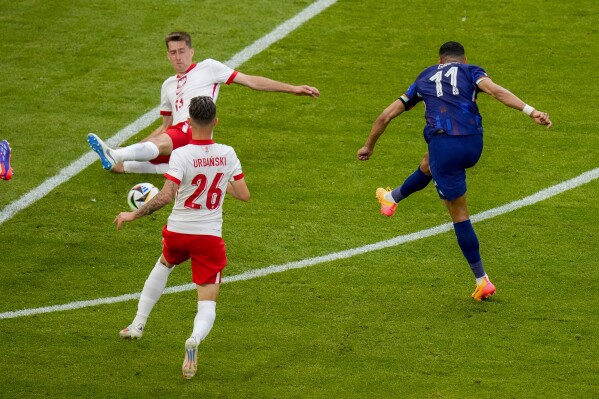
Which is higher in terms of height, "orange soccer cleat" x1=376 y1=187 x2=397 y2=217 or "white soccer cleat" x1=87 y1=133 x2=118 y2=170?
"white soccer cleat" x1=87 y1=133 x2=118 y2=170

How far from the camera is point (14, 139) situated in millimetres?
13477

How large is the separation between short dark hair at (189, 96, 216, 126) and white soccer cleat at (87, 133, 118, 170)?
2.64 m

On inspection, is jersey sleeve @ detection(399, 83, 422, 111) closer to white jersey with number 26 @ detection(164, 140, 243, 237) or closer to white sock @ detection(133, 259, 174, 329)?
white jersey with number 26 @ detection(164, 140, 243, 237)

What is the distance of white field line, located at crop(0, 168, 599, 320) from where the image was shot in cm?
988

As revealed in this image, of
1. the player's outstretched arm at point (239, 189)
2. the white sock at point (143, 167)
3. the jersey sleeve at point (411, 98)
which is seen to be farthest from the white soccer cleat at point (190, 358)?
the white sock at point (143, 167)

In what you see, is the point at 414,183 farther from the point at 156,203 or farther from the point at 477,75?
the point at 156,203

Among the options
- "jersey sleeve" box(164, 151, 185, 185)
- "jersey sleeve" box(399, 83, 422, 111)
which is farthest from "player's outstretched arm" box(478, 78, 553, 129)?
"jersey sleeve" box(164, 151, 185, 185)

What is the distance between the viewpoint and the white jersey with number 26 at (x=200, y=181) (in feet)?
27.7

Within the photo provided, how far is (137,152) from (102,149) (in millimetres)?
459

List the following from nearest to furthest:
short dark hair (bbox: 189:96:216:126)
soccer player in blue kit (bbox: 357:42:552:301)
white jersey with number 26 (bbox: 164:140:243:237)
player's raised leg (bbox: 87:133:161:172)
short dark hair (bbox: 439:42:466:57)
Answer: short dark hair (bbox: 189:96:216:126) → white jersey with number 26 (bbox: 164:140:243:237) → soccer player in blue kit (bbox: 357:42:552:301) → short dark hair (bbox: 439:42:466:57) → player's raised leg (bbox: 87:133:161:172)

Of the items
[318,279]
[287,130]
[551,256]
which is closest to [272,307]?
[318,279]

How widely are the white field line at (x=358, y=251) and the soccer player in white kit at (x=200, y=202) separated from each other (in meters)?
1.39

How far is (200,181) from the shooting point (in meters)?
8.55

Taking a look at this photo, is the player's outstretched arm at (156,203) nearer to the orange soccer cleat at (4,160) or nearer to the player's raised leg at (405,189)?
the player's raised leg at (405,189)
